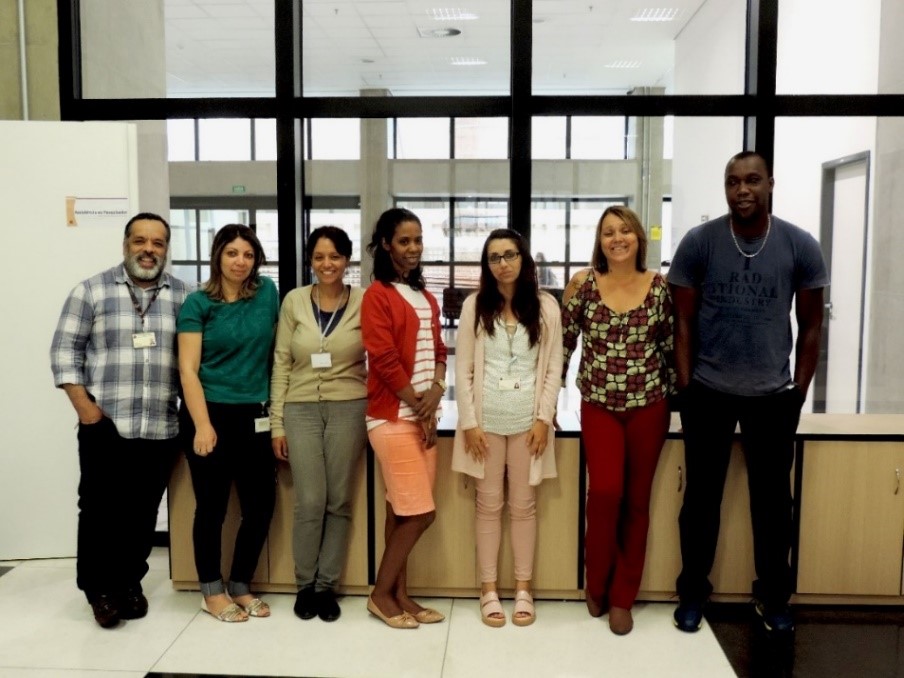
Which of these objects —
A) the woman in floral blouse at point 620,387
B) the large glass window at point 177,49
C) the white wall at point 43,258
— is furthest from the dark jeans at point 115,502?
the large glass window at point 177,49

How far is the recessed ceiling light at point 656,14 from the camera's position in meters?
3.89

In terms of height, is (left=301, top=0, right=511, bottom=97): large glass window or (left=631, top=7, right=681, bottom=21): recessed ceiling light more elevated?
(left=631, top=7, right=681, bottom=21): recessed ceiling light

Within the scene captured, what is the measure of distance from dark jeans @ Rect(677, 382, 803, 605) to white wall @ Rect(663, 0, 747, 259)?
4.96 feet

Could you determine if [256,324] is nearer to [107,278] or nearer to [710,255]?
[107,278]

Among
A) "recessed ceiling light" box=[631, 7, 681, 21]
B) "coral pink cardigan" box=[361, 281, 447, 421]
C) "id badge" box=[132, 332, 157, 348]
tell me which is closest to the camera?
"coral pink cardigan" box=[361, 281, 447, 421]

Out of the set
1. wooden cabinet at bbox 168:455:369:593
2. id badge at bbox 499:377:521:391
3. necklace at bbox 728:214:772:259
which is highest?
necklace at bbox 728:214:772:259

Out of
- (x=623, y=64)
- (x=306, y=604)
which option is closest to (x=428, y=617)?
(x=306, y=604)

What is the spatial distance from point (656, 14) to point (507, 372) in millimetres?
2452

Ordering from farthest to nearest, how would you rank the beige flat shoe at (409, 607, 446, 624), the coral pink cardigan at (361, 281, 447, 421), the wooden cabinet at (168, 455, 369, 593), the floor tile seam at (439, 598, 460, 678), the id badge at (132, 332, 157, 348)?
the wooden cabinet at (168, 455, 369, 593) < the beige flat shoe at (409, 607, 446, 624) < the id badge at (132, 332, 157, 348) < the coral pink cardigan at (361, 281, 447, 421) < the floor tile seam at (439, 598, 460, 678)

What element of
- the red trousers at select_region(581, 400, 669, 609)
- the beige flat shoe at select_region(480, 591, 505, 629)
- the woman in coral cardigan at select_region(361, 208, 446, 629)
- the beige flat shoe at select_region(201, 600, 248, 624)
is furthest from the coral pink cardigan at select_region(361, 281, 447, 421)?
the beige flat shoe at select_region(201, 600, 248, 624)

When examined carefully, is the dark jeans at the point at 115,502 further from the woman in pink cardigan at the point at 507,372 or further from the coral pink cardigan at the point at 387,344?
the woman in pink cardigan at the point at 507,372

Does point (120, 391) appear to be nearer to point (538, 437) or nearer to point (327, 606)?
point (327, 606)

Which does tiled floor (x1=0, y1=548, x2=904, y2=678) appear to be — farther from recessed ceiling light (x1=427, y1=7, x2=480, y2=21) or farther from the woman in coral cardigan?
recessed ceiling light (x1=427, y1=7, x2=480, y2=21)

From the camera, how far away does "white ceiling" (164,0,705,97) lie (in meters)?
3.44
